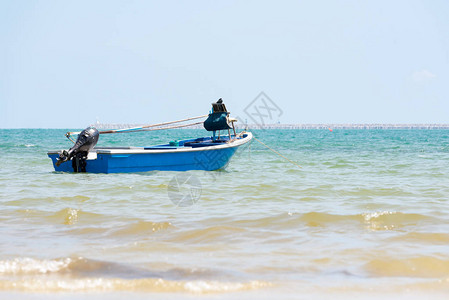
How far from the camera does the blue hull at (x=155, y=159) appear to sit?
1406 cm

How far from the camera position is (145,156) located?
14516mm

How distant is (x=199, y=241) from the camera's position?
6.50m

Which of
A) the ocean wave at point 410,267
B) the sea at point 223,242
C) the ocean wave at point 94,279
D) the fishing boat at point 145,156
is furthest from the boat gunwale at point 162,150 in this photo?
the ocean wave at point 410,267

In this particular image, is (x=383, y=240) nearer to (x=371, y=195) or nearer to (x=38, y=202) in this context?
(x=371, y=195)

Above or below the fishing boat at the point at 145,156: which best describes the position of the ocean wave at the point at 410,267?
below

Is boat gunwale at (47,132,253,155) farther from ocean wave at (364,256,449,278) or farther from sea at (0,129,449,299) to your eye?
ocean wave at (364,256,449,278)

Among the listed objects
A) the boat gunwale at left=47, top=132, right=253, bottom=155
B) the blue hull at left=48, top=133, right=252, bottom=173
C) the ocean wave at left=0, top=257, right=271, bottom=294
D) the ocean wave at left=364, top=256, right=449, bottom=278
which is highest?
the boat gunwale at left=47, top=132, right=253, bottom=155

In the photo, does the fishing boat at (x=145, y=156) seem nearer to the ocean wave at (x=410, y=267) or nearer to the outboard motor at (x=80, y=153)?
the outboard motor at (x=80, y=153)

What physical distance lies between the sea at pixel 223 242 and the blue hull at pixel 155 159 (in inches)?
74.5

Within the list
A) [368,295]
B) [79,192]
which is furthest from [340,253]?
[79,192]

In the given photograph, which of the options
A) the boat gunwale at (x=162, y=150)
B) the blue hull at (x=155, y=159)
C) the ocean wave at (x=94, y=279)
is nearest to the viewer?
the ocean wave at (x=94, y=279)

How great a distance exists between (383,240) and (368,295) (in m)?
2.33

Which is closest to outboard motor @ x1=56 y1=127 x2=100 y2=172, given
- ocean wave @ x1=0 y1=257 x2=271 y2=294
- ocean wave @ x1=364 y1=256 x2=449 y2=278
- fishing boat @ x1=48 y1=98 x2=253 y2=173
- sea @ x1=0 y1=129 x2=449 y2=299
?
fishing boat @ x1=48 y1=98 x2=253 y2=173

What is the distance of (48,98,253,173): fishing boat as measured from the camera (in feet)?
45.6
